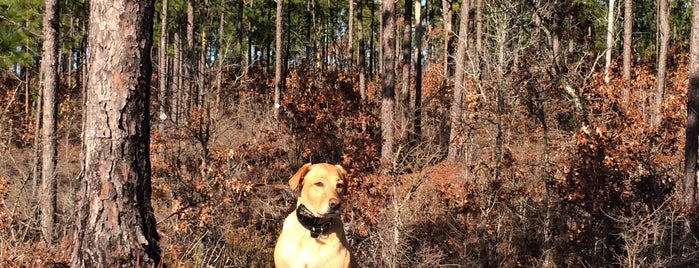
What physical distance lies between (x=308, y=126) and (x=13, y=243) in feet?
19.5

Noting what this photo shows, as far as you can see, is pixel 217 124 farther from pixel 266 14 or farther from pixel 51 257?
pixel 266 14

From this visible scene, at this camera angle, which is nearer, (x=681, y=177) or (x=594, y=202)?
(x=594, y=202)

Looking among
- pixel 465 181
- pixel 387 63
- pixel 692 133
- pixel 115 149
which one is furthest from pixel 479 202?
pixel 115 149

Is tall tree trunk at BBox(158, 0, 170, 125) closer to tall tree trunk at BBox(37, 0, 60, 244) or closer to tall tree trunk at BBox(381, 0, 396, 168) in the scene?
tall tree trunk at BBox(37, 0, 60, 244)

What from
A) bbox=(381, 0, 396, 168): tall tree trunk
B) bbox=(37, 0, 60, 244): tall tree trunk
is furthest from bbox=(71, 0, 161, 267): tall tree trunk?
bbox=(381, 0, 396, 168): tall tree trunk

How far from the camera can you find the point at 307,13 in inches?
1193

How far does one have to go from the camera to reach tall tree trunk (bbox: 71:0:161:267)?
378cm

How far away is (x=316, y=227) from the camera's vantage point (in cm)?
369

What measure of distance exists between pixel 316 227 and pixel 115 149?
1.38 metres

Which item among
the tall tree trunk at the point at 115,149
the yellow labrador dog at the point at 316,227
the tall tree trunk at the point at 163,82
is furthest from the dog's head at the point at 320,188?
the tall tree trunk at the point at 163,82

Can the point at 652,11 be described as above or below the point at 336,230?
above

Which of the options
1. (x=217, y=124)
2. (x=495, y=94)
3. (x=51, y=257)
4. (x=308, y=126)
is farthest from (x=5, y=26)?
(x=495, y=94)

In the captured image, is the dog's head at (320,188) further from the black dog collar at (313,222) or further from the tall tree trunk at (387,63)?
the tall tree trunk at (387,63)

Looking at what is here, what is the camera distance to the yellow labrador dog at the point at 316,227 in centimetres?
368
